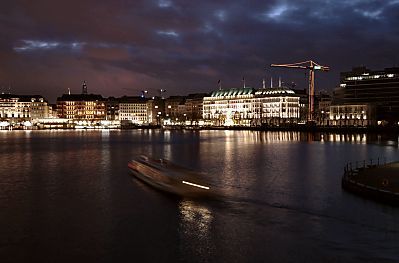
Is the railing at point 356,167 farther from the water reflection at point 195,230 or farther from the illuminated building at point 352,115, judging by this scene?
the illuminated building at point 352,115

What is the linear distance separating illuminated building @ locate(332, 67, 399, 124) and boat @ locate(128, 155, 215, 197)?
13023cm

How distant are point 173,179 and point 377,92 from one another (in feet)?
491

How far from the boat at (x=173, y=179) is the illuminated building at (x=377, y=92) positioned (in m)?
130

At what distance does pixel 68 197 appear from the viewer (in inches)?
1011

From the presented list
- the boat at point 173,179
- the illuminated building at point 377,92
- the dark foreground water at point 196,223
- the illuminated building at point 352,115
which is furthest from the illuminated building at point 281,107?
the dark foreground water at point 196,223

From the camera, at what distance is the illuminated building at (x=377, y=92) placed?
5906 inches

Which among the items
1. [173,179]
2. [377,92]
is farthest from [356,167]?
[377,92]

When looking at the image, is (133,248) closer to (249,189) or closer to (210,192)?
(210,192)

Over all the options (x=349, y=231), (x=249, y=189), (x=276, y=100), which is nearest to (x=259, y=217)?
(x=349, y=231)

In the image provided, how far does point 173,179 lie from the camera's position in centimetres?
2598

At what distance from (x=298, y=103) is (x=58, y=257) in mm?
186270

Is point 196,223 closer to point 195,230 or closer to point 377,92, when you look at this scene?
point 195,230

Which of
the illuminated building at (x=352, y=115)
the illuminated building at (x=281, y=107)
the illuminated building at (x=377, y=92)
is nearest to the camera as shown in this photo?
the illuminated building at (x=352, y=115)

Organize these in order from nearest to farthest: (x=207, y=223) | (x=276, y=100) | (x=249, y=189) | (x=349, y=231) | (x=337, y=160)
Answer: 1. (x=349, y=231)
2. (x=207, y=223)
3. (x=249, y=189)
4. (x=337, y=160)
5. (x=276, y=100)
